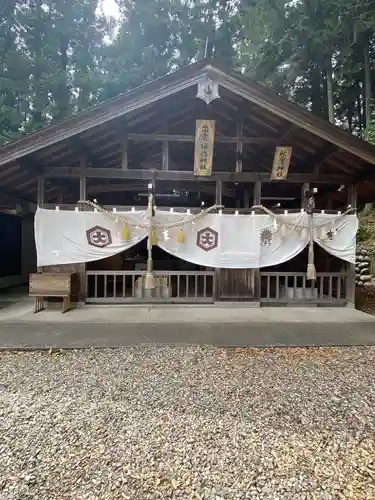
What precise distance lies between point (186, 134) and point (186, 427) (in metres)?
6.01

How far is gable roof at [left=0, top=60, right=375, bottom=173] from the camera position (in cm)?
551

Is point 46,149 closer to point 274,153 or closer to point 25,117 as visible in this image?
point 274,153

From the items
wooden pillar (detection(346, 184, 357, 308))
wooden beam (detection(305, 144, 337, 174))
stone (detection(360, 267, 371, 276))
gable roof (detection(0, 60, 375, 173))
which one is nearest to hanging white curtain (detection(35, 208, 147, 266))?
gable roof (detection(0, 60, 375, 173))

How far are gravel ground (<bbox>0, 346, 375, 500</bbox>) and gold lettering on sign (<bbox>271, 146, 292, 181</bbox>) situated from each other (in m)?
3.88

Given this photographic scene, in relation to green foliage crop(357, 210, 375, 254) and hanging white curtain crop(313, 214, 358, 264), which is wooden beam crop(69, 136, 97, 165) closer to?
hanging white curtain crop(313, 214, 358, 264)

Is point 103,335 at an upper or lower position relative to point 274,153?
lower

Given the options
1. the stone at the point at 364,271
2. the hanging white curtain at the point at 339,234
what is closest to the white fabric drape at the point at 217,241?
the hanging white curtain at the point at 339,234

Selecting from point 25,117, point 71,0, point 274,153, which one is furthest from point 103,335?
point 71,0

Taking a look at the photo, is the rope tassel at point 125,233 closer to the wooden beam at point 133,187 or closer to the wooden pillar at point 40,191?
the wooden pillar at point 40,191

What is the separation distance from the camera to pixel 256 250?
639 centimetres

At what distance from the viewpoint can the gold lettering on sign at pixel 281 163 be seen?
6.26 meters

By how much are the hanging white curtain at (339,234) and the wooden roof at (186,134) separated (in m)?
0.98

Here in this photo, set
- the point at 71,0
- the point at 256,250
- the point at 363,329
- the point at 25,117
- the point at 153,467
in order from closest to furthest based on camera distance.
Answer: the point at 153,467 → the point at 363,329 → the point at 256,250 → the point at 25,117 → the point at 71,0

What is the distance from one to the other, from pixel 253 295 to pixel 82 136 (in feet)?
15.5
